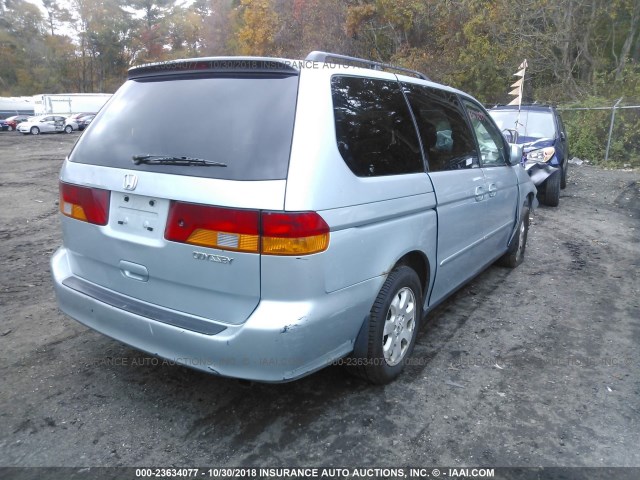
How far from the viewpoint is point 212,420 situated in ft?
9.03

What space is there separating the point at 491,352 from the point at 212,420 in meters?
2.05

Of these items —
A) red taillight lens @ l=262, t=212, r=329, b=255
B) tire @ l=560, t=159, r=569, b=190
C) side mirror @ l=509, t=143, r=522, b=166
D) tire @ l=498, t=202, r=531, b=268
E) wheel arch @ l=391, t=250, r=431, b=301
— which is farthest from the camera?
tire @ l=560, t=159, r=569, b=190

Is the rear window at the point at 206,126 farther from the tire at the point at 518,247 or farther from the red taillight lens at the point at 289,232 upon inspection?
the tire at the point at 518,247

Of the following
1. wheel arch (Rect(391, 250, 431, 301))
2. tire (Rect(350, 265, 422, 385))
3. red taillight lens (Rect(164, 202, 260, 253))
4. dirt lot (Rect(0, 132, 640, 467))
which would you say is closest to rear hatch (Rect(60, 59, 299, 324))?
red taillight lens (Rect(164, 202, 260, 253))

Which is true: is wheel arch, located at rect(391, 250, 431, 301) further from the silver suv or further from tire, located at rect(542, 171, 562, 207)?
tire, located at rect(542, 171, 562, 207)

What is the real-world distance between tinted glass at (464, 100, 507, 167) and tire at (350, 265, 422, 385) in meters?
1.72

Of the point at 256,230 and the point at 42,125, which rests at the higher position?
the point at 256,230

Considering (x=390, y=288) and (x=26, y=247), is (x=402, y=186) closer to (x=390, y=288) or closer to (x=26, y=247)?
(x=390, y=288)

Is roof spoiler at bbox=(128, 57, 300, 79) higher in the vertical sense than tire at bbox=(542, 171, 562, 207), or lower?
higher

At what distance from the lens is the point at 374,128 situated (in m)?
2.89

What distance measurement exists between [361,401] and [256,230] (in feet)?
4.38

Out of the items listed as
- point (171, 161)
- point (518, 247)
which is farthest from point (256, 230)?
point (518, 247)

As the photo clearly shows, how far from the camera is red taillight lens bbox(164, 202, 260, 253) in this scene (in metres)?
2.26

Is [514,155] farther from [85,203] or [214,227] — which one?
[85,203]
